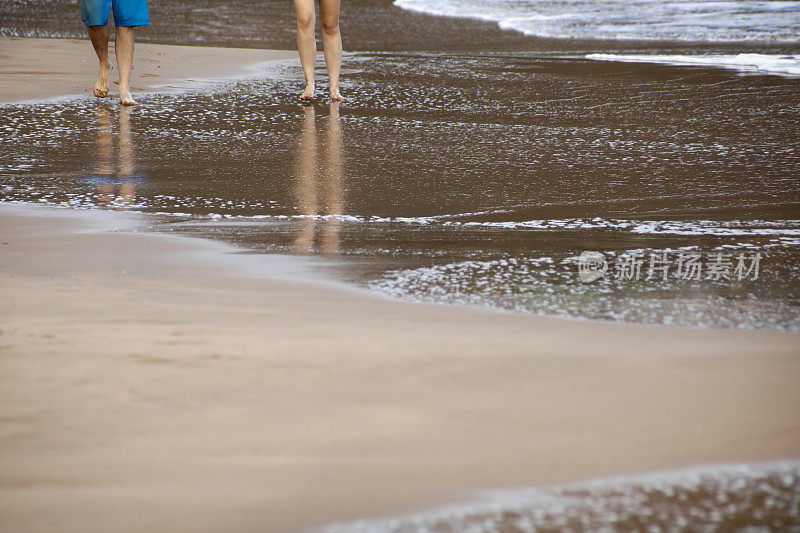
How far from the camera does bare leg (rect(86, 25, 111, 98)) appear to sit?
6.34m

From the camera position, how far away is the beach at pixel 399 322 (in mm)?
1554

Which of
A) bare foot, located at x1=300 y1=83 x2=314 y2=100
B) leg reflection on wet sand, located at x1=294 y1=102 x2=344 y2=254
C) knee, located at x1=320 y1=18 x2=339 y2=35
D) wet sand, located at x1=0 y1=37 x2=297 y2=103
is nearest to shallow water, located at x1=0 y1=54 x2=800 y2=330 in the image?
leg reflection on wet sand, located at x1=294 y1=102 x2=344 y2=254

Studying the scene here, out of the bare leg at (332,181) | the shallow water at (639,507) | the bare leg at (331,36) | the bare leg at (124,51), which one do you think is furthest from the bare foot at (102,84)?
the shallow water at (639,507)

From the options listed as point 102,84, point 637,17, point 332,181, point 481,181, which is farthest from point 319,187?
point 637,17

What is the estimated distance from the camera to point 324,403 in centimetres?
183

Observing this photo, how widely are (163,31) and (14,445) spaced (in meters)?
10.4

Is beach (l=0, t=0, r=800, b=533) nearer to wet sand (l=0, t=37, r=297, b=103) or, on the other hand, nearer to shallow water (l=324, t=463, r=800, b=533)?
shallow water (l=324, t=463, r=800, b=533)

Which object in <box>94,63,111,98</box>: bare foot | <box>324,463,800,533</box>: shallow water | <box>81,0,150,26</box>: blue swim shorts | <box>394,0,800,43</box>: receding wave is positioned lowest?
<box>324,463,800,533</box>: shallow water

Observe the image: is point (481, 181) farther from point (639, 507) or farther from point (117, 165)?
point (639, 507)

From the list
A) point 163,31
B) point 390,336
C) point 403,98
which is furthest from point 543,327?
point 163,31

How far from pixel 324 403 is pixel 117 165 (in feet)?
9.07

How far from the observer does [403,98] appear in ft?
20.5

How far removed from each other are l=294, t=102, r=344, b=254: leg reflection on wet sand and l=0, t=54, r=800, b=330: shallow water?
0.01 metres

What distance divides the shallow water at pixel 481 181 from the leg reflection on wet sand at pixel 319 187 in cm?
1
